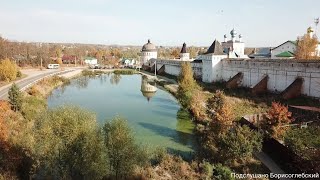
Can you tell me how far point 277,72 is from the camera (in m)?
25.2

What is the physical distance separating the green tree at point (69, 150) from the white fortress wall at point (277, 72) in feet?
53.4

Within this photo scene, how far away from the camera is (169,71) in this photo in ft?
160

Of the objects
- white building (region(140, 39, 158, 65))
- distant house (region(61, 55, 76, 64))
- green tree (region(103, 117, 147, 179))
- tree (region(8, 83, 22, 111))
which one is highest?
white building (region(140, 39, 158, 65))

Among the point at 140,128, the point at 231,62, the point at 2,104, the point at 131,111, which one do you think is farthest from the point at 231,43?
the point at 2,104

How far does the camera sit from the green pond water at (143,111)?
16336 mm

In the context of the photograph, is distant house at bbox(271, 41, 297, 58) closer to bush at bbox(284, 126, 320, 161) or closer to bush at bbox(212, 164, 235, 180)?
bush at bbox(284, 126, 320, 161)

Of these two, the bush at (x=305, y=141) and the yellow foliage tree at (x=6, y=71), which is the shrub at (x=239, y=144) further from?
the yellow foliage tree at (x=6, y=71)

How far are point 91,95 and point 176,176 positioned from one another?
21.3m

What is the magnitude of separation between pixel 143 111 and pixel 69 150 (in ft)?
40.5

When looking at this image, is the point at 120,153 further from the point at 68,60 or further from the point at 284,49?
the point at 68,60

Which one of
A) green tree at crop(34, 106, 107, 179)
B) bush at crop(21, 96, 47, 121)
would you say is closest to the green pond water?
bush at crop(21, 96, 47, 121)

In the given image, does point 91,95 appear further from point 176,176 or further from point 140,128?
point 176,176

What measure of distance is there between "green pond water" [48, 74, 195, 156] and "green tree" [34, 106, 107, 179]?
14.2ft

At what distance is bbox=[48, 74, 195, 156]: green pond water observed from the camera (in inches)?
643
